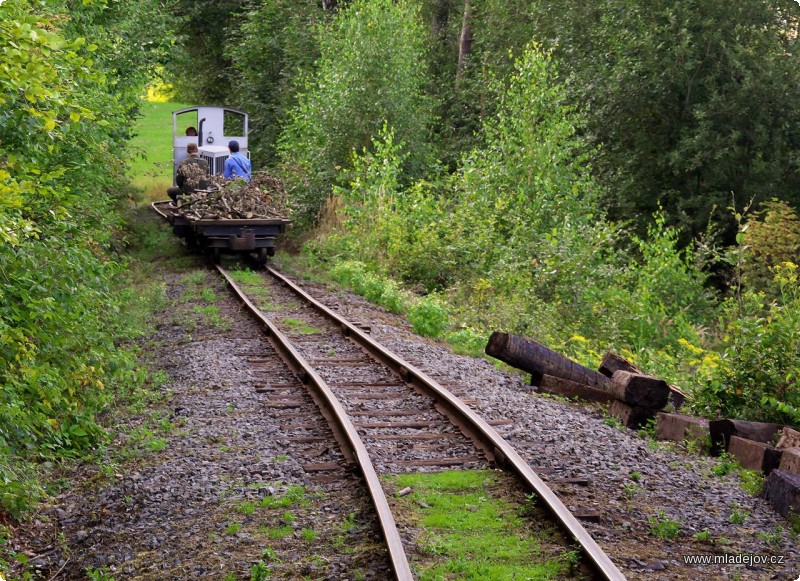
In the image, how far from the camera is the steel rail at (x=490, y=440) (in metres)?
5.64

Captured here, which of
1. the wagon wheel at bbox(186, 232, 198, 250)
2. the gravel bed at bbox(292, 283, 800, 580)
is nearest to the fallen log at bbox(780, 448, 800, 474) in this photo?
the gravel bed at bbox(292, 283, 800, 580)

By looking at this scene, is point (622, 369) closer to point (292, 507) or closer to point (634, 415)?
point (634, 415)

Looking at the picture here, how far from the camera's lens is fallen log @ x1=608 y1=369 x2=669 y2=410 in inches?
352

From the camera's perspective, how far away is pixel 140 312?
14.6 meters

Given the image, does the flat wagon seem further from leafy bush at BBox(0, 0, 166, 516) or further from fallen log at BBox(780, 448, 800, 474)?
fallen log at BBox(780, 448, 800, 474)

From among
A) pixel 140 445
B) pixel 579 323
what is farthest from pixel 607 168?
pixel 140 445

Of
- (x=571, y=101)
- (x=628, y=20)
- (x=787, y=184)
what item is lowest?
(x=787, y=184)

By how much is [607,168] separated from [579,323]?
46.4 ft

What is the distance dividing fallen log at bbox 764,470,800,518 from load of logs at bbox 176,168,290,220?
47.7 ft

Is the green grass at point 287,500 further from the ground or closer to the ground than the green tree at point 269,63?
Result: closer to the ground

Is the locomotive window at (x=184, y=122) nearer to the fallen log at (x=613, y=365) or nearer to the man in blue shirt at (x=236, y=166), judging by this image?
the man in blue shirt at (x=236, y=166)

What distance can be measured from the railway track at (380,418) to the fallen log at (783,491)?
164 centimetres

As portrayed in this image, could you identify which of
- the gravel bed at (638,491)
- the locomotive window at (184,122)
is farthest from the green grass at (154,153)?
the gravel bed at (638,491)

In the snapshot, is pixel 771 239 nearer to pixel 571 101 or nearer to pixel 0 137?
pixel 571 101
